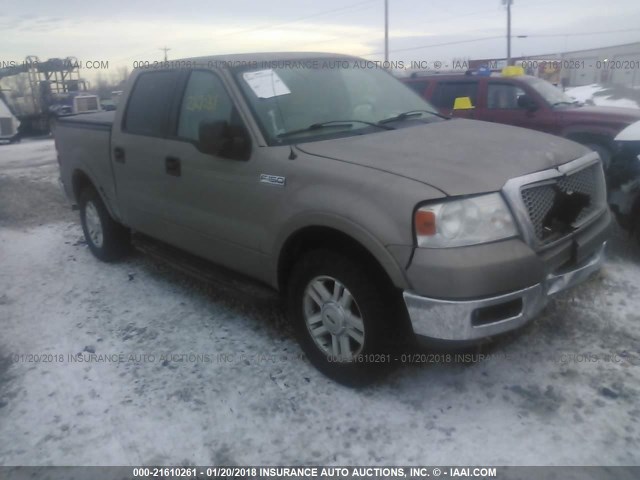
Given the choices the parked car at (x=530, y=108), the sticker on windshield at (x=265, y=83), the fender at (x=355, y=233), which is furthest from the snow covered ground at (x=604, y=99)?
the fender at (x=355, y=233)

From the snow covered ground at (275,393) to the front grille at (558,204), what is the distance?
872 mm

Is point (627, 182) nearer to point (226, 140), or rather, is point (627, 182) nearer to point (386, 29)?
point (226, 140)

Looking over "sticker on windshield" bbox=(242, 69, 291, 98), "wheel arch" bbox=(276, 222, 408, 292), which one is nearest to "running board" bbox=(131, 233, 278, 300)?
"wheel arch" bbox=(276, 222, 408, 292)

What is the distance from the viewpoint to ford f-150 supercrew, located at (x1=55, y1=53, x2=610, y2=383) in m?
2.62

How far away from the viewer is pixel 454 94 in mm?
8477

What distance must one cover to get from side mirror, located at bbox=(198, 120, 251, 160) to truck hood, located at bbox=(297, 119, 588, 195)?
1.30ft

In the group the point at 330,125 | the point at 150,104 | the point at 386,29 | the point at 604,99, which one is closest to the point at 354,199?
the point at 330,125

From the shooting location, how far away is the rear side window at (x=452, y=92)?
27.6 feet

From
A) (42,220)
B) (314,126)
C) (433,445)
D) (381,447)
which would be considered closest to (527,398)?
(433,445)

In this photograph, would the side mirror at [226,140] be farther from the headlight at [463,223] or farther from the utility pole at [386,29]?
the utility pole at [386,29]

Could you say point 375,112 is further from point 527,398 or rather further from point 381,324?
point 527,398

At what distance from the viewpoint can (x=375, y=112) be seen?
3885mm

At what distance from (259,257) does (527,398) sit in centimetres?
174

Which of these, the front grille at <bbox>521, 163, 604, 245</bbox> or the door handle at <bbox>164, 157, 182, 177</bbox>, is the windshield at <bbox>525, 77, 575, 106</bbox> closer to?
the front grille at <bbox>521, 163, 604, 245</bbox>
